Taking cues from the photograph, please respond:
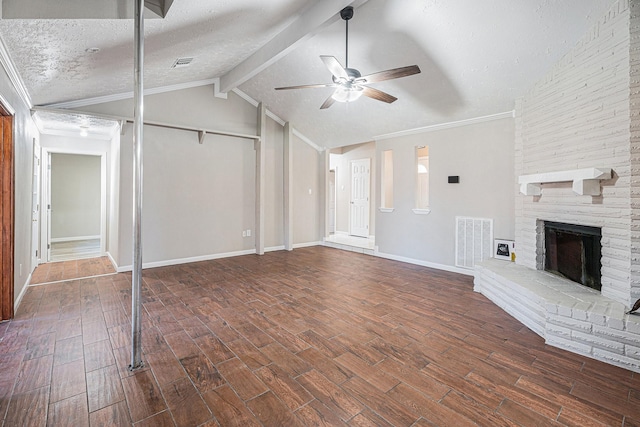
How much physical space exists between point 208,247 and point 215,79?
3.19 meters

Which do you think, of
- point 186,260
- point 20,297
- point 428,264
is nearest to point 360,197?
point 428,264

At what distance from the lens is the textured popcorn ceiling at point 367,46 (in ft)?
8.48

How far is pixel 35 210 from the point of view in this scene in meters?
4.66

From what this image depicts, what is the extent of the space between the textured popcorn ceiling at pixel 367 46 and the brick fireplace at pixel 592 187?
12.2 inches

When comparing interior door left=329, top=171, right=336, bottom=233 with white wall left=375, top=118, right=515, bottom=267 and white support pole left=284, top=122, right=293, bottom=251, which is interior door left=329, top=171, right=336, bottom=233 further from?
white wall left=375, top=118, right=515, bottom=267

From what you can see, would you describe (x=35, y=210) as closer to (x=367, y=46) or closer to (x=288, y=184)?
(x=288, y=184)

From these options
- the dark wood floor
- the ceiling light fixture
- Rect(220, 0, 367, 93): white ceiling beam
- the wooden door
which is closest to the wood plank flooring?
the dark wood floor

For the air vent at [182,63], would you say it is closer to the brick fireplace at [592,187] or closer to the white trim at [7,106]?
the white trim at [7,106]

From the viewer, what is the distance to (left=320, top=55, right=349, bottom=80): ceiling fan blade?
2707mm

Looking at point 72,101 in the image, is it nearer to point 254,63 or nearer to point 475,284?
point 254,63

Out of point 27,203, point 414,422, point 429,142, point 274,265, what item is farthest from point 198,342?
point 429,142

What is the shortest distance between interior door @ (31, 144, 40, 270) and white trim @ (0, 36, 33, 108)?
1129mm

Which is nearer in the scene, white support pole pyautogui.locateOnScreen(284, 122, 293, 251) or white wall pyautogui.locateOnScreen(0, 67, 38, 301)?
white wall pyautogui.locateOnScreen(0, 67, 38, 301)

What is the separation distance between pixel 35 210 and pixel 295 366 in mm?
5058
